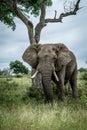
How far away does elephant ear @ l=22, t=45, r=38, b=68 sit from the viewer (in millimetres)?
19328

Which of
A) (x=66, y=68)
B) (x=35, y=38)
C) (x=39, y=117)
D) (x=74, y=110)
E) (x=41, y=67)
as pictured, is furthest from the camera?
(x=35, y=38)

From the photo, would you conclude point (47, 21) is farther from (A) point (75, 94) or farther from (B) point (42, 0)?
(A) point (75, 94)

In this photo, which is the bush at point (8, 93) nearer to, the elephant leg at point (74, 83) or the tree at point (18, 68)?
the elephant leg at point (74, 83)

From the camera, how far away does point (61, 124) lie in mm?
12797

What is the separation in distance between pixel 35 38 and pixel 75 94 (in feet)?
21.4

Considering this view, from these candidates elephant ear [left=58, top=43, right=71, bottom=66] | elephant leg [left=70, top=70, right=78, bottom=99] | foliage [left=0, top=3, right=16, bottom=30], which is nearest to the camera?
elephant ear [left=58, top=43, right=71, bottom=66]

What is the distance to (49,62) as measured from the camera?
18438 mm

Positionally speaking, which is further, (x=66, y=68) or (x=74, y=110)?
(x=66, y=68)

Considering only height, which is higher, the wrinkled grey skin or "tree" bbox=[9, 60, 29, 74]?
the wrinkled grey skin

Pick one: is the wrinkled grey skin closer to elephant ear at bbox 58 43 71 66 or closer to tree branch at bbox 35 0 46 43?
elephant ear at bbox 58 43 71 66

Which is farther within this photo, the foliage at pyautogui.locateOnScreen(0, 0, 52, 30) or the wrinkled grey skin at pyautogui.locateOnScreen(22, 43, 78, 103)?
the foliage at pyautogui.locateOnScreen(0, 0, 52, 30)

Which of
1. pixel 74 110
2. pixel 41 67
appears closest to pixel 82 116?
pixel 74 110

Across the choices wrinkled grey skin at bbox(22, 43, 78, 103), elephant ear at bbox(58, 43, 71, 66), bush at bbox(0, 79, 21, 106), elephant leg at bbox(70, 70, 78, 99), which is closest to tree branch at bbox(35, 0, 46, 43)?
bush at bbox(0, 79, 21, 106)

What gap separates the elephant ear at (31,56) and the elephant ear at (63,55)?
0.92 m
